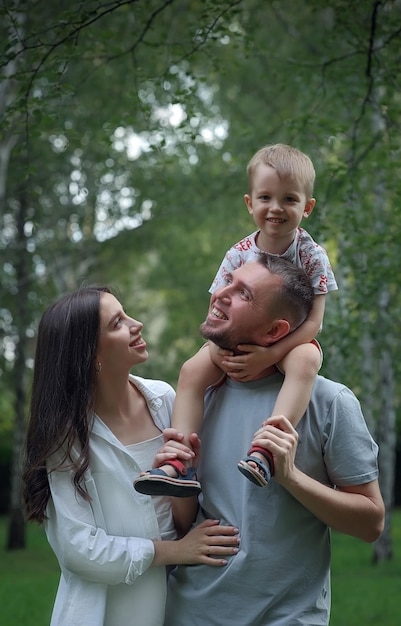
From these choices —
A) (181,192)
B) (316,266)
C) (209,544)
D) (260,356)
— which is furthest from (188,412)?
(181,192)

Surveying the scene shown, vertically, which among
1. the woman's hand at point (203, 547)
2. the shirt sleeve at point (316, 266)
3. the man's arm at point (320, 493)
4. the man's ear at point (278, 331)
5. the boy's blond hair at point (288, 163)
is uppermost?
the boy's blond hair at point (288, 163)

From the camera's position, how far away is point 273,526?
2.54 metres

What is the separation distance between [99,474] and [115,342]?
0.38 meters

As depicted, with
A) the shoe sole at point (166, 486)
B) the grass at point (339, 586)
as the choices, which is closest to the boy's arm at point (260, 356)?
the shoe sole at point (166, 486)

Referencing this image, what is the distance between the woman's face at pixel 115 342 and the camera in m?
2.77

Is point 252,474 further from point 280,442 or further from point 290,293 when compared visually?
point 290,293

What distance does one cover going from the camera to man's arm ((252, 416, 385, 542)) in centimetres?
241

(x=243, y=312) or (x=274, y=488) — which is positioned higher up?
(x=243, y=312)

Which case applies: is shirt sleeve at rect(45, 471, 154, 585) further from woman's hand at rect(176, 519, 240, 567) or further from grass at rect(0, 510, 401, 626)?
grass at rect(0, 510, 401, 626)

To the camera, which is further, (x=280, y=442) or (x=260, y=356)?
(x=260, y=356)

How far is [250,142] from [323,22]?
3.05m

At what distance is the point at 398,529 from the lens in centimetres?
1570

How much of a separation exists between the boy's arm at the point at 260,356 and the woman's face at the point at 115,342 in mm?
274

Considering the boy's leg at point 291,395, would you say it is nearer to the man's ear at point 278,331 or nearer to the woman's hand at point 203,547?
the man's ear at point 278,331
